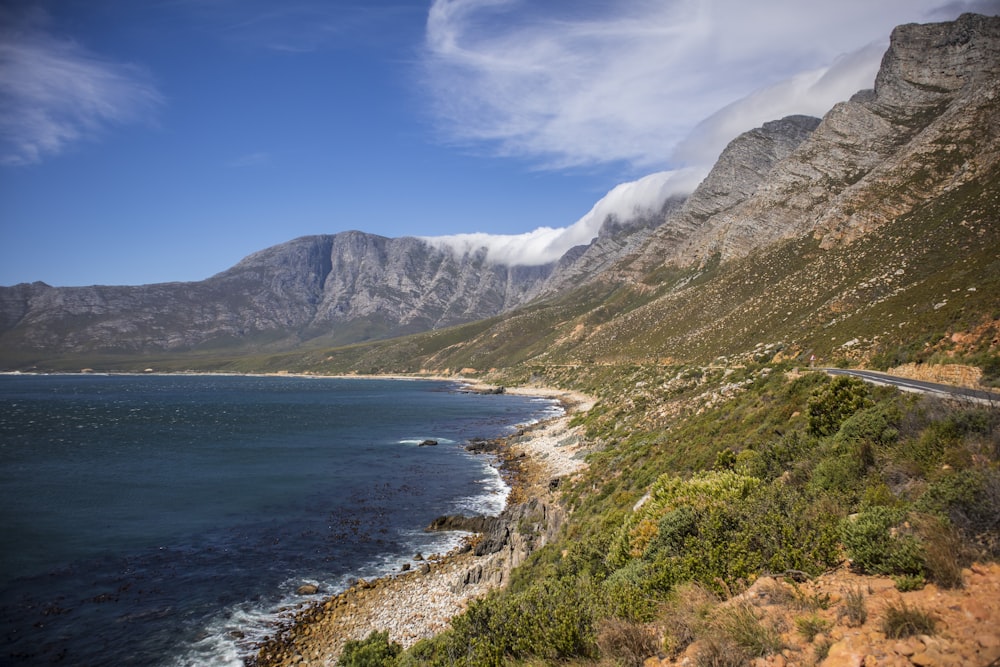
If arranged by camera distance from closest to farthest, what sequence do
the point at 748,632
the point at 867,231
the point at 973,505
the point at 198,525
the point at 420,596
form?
the point at 748,632 < the point at 973,505 < the point at 420,596 < the point at 198,525 < the point at 867,231

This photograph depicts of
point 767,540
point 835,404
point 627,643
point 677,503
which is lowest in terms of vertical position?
point 677,503

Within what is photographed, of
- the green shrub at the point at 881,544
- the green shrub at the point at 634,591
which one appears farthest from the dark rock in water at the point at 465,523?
the green shrub at the point at 881,544

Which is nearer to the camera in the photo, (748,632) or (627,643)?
(748,632)

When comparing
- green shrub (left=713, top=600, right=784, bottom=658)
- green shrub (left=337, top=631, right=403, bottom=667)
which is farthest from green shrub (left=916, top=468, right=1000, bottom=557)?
green shrub (left=337, top=631, right=403, bottom=667)

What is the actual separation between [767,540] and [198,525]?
3538 centimetres

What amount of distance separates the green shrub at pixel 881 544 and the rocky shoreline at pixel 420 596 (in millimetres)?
15086

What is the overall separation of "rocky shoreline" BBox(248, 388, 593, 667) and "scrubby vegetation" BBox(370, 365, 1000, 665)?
12.2 ft

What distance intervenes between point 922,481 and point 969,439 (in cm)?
162

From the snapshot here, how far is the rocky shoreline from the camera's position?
1866cm

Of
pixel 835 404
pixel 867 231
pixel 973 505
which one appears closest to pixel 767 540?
pixel 973 505

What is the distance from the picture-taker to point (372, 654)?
47.7 feet

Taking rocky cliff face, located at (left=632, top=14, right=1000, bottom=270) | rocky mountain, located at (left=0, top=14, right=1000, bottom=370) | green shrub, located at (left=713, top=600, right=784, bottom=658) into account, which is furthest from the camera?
rocky cliff face, located at (left=632, top=14, right=1000, bottom=270)

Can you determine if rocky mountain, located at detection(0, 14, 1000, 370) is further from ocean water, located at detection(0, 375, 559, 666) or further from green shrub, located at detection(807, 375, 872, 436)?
ocean water, located at detection(0, 375, 559, 666)

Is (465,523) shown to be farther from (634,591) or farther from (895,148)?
(895,148)
